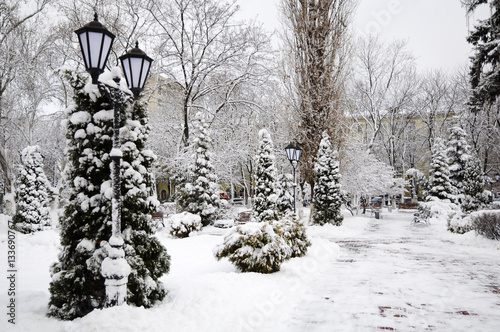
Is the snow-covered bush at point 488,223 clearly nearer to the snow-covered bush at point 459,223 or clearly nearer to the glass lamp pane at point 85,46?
the snow-covered bush at point 459,223

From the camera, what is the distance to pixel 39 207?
14141mm

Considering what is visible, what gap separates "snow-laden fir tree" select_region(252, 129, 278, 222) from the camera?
15.9 metres

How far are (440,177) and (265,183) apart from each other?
16701 millimetres

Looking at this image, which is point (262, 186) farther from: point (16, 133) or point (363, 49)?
point (363, 49)

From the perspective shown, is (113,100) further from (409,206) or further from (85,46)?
(409,206)

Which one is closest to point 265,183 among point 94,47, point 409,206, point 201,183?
point 201,183

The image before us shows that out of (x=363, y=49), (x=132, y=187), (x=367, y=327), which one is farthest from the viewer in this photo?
(x=363, y=49)

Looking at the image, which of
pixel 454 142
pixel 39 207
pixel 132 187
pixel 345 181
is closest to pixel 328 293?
pixel 132 187

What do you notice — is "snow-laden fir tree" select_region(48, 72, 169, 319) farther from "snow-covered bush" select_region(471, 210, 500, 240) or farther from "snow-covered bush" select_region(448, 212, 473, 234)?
"snow-covered bush" select_region(448, 212, 473, 234)

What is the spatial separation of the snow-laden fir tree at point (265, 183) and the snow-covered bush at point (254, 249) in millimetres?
9094

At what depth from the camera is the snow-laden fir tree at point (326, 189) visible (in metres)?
17.9

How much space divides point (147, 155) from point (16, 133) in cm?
2369

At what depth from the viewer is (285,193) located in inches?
843

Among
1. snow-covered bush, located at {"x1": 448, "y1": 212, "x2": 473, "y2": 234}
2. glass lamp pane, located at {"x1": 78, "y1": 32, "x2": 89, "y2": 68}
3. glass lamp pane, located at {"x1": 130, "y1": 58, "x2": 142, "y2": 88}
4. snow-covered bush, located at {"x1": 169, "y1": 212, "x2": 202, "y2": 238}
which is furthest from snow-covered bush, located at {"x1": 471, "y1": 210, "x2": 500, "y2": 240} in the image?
glass lamp pane, located at {"x1": 78, "y1": 32, "x2": 89, "y2": 68}
